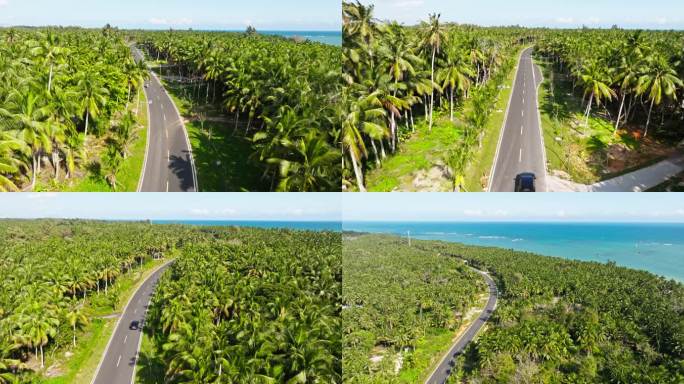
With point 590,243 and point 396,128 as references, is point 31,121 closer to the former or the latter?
point 396,128

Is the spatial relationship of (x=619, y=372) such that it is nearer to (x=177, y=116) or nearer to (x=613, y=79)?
(x=613, y=79)

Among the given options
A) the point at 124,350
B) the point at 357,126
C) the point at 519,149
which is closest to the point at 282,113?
the point at 357,126

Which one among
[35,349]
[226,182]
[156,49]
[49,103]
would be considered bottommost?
[35,349]

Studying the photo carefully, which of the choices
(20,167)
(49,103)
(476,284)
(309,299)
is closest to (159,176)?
(20,167)

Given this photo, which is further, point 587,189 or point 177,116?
point 177,116

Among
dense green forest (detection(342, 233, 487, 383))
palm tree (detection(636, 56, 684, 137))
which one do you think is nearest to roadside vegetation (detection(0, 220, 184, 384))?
dense green forest (detection(342, 233, 487, 383))

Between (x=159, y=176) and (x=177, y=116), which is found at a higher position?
(x=177, y=116)
